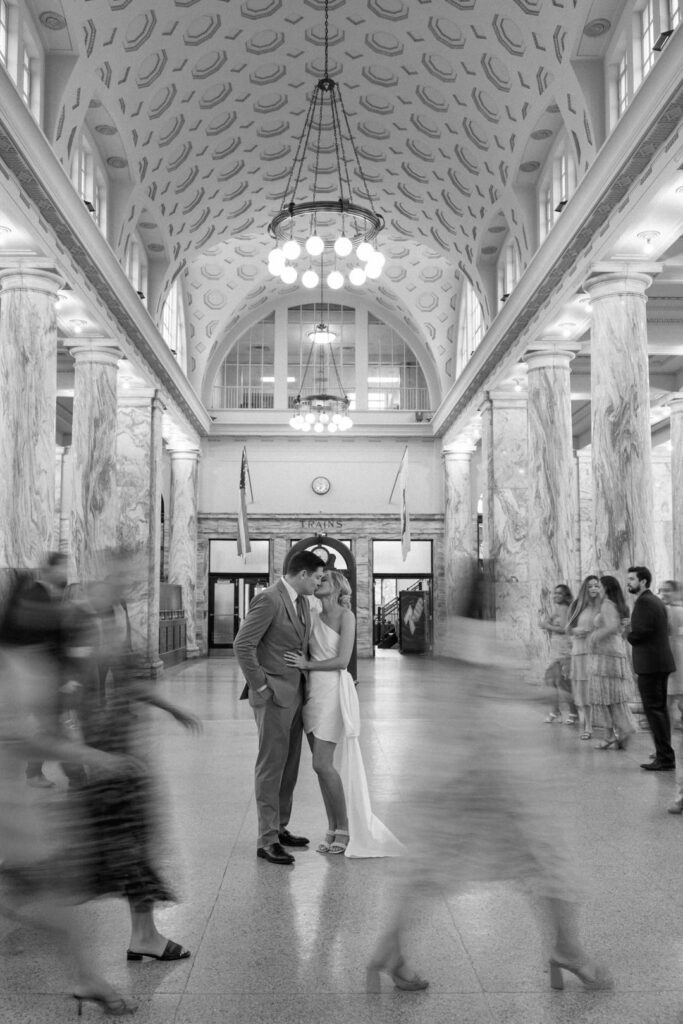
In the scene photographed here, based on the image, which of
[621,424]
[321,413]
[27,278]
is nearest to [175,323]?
[321,413]

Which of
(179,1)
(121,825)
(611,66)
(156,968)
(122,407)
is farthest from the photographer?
(122,407)

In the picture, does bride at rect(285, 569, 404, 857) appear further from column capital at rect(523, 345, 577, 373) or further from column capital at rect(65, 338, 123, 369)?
column capital at rect(65, 338, 123, 369)

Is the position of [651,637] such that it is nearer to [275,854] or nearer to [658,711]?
[658,711]

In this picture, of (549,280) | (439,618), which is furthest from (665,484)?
(549,280)

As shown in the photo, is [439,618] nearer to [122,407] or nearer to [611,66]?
[122,407]

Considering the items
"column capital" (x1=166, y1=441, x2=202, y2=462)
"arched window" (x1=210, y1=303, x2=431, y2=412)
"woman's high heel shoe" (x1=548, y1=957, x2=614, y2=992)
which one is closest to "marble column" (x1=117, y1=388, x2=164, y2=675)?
"column capital" (x1=166, y1=441, x2=202, y2=462)

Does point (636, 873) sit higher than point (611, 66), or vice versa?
point (611, 66)

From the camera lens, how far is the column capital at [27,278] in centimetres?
1094

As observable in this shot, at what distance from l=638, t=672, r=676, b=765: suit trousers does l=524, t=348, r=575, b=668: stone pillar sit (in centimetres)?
608

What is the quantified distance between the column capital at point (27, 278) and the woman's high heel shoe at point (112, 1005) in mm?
9316

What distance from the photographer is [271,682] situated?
5.16 metres

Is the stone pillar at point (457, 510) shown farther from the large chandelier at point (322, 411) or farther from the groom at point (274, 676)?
the groom at point (274, 676)

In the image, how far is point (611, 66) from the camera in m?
10.6

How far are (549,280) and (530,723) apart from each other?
10.3 meters
